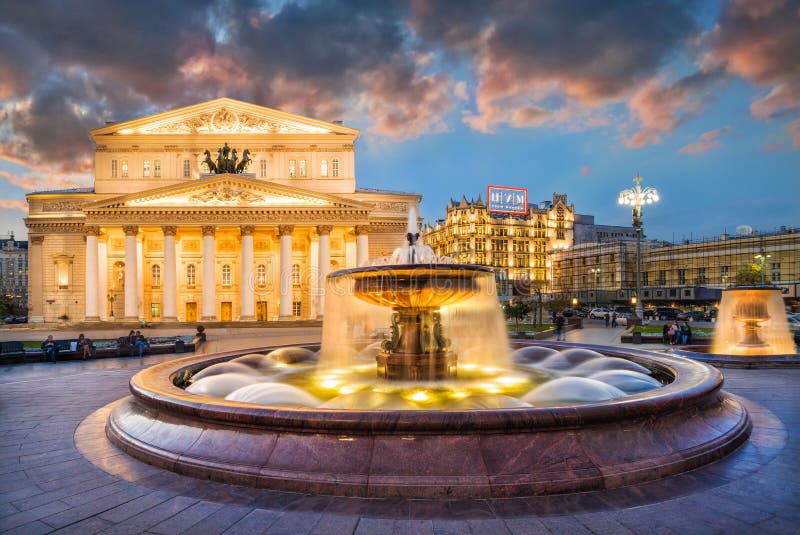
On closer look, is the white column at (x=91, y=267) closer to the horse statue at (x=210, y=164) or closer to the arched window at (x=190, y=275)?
the arched window at (x=190, y=275)

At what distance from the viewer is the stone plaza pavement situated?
4129 millimetres

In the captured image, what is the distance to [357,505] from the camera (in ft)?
14.9

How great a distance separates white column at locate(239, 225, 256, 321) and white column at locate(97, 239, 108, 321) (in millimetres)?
12876

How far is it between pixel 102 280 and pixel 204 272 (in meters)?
9.93

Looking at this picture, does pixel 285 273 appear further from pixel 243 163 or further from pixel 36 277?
pixel 36 277

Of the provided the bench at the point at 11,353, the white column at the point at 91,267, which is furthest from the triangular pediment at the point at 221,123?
the bench at the point at 11,353

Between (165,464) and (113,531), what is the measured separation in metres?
1.50

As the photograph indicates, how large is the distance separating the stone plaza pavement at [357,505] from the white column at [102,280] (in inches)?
1731

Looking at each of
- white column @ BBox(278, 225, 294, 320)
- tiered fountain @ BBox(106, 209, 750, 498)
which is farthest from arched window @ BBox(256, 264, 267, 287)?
tiered fountain @ BBox(106, 209, 750, 498)

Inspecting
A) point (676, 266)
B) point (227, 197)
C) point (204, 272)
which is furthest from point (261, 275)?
point (676, 266)

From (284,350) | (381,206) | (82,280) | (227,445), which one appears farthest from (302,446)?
(82,280)

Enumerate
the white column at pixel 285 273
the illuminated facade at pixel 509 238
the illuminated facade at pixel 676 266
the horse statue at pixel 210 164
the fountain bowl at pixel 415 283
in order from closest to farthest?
1. the fountain bowl at pixel 415 283
2. the white column at pixel 285 273
3. the horse statue at pixel 210 164
4. the illuminated facade at pixel 676 266
5. the illuminated facade at pixel 509 238

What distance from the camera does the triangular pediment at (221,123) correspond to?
50.7m

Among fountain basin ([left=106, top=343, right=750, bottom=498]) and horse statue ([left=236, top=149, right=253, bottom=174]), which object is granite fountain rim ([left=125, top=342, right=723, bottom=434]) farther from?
horse statue ([left=236, top=149, right=253, bottom=174])
